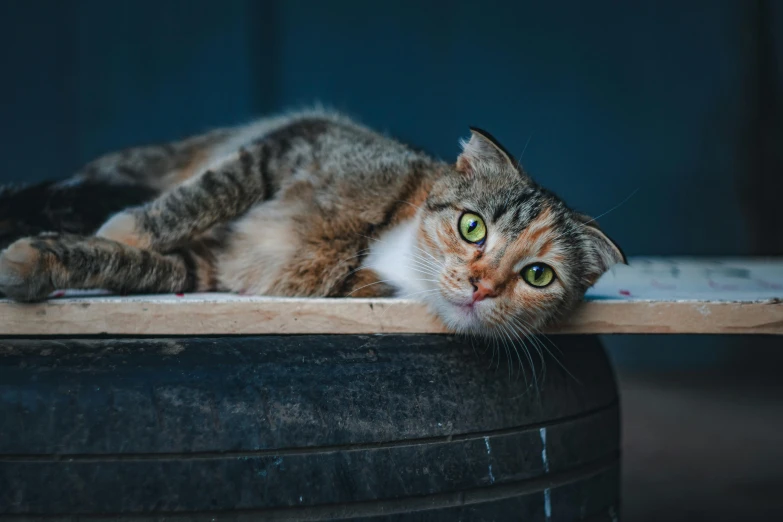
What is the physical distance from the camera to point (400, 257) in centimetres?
211

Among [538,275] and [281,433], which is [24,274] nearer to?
[281,433]

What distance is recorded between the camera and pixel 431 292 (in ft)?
6.05

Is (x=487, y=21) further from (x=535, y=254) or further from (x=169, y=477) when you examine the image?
(x=169, y=477)

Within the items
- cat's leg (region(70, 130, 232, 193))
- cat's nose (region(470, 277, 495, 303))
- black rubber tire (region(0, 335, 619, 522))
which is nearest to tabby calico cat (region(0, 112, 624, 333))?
cat's nose (region(470, 277, 495, 303))

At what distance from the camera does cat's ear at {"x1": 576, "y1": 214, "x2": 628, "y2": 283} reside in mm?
1904

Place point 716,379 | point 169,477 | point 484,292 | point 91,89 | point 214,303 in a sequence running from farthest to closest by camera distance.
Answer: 1. point 716,379
2. point 91,89
3. point 484,292
4. point 214,303
5. point 169,477

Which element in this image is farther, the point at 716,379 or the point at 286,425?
the point at 716,379

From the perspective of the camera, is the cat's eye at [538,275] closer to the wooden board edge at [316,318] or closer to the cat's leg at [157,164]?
the wooden board edge at [316,318]

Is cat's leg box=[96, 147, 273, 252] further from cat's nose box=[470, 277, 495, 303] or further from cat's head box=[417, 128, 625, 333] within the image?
cat's nose box=[470, 277, 495, 303]

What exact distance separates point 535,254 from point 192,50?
3458mm

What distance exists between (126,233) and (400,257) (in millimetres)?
760

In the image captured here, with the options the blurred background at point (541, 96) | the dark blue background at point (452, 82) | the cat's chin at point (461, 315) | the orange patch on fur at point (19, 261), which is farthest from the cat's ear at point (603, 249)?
the dark blue background at point (452, 82)

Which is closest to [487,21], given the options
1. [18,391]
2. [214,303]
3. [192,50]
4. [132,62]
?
[192,50]

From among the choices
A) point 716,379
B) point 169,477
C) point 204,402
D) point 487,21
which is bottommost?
point 716,379
